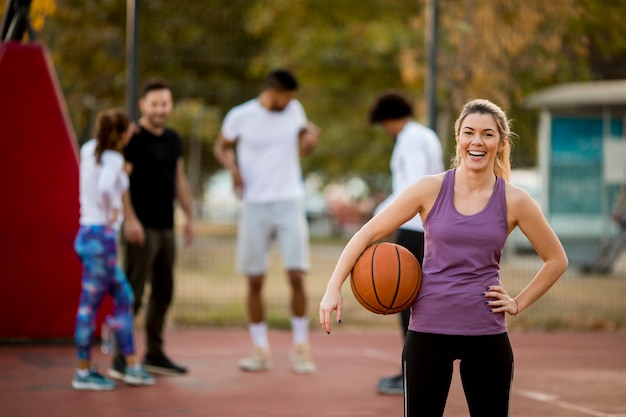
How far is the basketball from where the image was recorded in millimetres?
4434

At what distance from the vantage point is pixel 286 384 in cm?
793

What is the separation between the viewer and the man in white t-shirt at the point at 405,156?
7.46m

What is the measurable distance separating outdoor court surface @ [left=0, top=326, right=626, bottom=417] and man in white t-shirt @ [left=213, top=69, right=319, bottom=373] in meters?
0.50

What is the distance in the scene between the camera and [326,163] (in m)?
31.0

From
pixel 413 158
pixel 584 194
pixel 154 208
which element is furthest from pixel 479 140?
pixel 584 194

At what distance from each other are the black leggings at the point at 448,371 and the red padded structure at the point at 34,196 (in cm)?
563

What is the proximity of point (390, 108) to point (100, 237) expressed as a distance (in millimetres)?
2301

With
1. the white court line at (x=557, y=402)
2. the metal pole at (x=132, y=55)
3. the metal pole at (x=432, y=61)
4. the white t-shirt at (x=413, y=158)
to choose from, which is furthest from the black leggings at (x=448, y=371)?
the metal pole at (x=432, y=61)

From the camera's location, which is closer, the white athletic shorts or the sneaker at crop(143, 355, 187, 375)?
the sneaker at crop(143, 355, 187, 375)

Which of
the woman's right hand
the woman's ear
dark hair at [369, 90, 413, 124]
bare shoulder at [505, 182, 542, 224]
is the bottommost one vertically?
the woman's right hand

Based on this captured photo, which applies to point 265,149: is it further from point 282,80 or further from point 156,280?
point 156,280

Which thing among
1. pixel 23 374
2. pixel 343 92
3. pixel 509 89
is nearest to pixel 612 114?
pixel 509 89

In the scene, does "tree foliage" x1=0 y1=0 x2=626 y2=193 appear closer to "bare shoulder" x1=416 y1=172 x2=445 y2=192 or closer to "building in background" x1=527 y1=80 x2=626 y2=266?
"building in background" x1=527 y1=80 x2=626 y2=266

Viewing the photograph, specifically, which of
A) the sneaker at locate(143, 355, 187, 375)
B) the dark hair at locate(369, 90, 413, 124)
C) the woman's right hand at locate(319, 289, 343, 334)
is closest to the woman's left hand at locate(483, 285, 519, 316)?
the woman's right hand at locate(319, 289, 343, 334)
